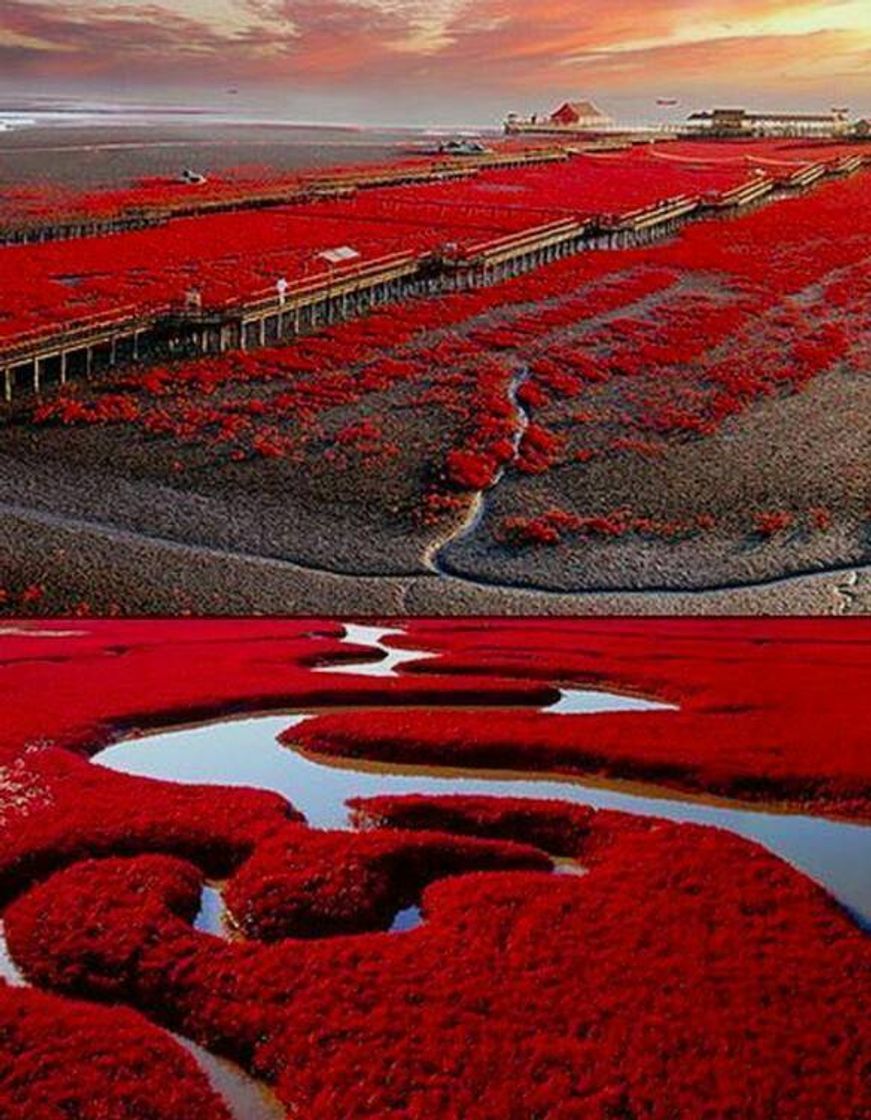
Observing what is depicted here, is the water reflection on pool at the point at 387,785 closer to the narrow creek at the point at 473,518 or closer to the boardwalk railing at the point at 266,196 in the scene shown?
the narrow creek at the point at 473,518

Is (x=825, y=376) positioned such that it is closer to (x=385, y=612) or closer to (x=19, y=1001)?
(x=385, y=612)

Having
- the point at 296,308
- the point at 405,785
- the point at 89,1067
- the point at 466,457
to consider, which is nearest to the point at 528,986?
the point at 89,1067

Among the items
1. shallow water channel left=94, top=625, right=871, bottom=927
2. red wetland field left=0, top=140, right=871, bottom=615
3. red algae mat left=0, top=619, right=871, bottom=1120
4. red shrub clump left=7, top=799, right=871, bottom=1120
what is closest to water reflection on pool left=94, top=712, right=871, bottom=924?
shallow water channel left=94, top=625, right=871, bottom=927

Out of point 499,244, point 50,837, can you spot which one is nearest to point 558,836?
point 50,837

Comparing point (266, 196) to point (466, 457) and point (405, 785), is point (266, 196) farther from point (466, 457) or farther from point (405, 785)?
point (405, 785)

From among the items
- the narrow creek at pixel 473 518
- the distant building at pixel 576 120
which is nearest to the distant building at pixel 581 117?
the distant building at pixel 576 120

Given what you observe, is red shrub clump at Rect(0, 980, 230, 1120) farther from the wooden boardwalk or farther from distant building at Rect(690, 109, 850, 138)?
distant building at Rect(690, 109, 850, 138)
